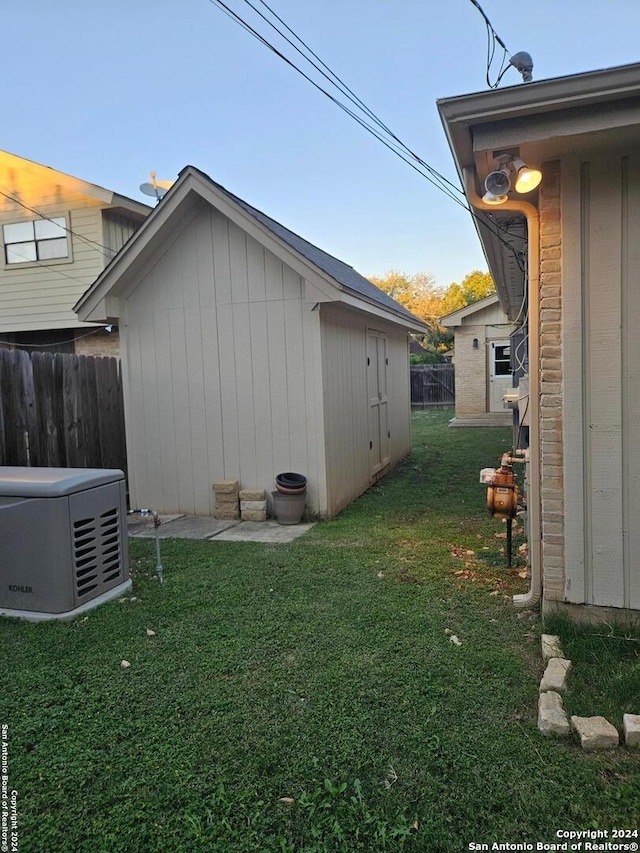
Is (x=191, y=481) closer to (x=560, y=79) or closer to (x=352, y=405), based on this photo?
(x=352, y=405)

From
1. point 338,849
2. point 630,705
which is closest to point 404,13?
point 630,705

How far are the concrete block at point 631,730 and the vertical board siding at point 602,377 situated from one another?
972mm

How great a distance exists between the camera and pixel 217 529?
6.03 meters

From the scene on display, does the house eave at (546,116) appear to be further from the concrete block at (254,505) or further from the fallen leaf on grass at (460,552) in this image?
the concrete block at (254,505)

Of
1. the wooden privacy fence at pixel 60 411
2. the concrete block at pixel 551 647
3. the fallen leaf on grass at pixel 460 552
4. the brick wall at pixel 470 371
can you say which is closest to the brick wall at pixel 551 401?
the concrete block at pixel 551 647

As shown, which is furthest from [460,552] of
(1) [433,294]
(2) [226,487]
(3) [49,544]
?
(1) [433,294]

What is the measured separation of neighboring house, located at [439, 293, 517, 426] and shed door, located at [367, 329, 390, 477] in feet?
28.1

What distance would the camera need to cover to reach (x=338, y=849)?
5.71ft

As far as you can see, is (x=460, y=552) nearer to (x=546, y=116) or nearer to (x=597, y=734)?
(x=597, y=734)

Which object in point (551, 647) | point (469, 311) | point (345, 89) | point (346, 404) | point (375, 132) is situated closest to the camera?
point (551, 647)

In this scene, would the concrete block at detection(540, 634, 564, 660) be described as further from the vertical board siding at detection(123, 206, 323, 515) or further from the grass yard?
the vertical board siding at detection(123, 206, 323, 515)

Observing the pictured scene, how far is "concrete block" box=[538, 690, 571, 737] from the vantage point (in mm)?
2271

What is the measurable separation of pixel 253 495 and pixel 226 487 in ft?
1.11

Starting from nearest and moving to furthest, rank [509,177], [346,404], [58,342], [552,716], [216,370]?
[552,716] → [509,177] → [216,370] → [346,404] → [58,342]
